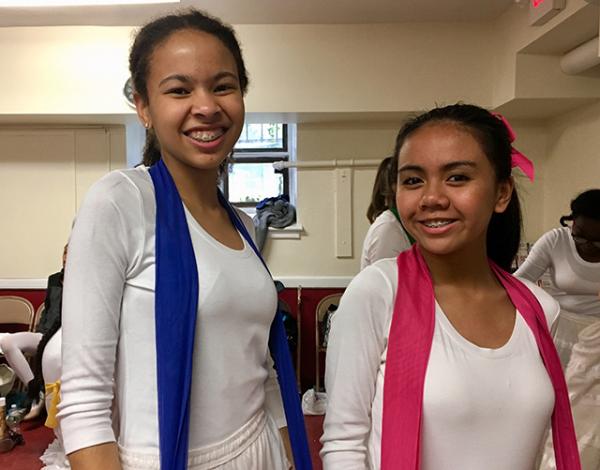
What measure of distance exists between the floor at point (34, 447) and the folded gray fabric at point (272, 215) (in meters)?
1.41

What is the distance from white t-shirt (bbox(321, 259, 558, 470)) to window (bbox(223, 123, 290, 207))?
346 centimetres

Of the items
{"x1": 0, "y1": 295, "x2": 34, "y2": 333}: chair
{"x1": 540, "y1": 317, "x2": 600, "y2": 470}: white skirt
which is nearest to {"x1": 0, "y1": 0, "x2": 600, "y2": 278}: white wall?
{"x1": 0, "y1": 295, "x2": 34, "y2": 333}: chair

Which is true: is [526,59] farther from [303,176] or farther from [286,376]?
[286,376]

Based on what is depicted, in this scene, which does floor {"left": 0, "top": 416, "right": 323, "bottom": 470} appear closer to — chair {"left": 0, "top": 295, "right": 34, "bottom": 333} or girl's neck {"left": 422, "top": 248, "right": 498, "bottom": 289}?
chair {"left": 0, "top": 295, "right": 34, "bottom": 333}

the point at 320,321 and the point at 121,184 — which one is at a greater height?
the point at 121,184

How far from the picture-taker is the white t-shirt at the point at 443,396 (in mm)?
828

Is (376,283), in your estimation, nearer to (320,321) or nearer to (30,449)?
(30,449)

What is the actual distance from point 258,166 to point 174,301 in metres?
3.62

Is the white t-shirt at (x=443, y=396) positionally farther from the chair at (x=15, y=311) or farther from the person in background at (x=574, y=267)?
the chair at (x=15, y=311)

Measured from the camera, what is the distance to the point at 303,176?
3943mm

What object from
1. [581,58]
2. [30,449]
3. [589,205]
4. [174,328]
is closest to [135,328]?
[174,328]

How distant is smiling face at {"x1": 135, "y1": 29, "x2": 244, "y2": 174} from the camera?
2.80ft

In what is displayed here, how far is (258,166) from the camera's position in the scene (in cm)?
431

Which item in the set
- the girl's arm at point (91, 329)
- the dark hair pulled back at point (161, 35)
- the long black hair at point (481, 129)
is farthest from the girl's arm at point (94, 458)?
the long black hair at point (481, 129)
